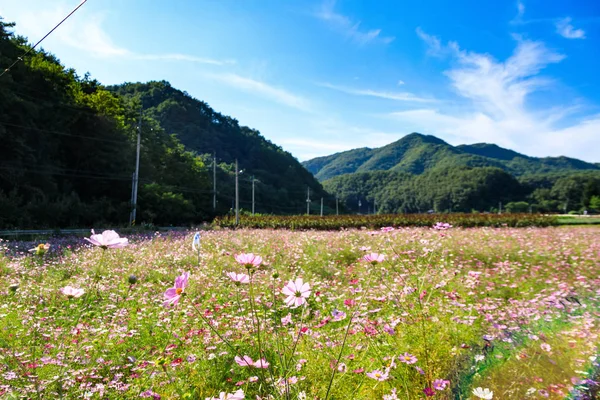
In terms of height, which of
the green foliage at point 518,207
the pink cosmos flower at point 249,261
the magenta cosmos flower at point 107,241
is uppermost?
the green foliage at point 518,207

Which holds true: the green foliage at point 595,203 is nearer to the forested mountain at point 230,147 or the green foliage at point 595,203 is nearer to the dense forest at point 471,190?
the dense forest at point 471,190

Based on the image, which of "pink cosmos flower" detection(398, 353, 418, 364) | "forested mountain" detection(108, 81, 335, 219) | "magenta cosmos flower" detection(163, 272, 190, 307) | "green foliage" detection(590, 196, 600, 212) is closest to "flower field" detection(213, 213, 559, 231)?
"pink cosmos flower" detection(398, 353, 418, 364)

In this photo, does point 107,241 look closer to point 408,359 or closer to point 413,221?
point 408,359

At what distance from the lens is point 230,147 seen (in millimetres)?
76125

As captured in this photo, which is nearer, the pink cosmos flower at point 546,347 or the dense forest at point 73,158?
the pink cosmos flower at point 546,347

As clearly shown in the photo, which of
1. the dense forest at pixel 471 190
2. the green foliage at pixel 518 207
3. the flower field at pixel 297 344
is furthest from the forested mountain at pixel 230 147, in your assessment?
the flower field at pixel 297 344

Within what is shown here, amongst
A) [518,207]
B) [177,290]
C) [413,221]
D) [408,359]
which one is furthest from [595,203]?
[177,290]

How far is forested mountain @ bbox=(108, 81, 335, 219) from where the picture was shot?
209 ft

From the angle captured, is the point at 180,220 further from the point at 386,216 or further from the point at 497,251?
the point at 497,251

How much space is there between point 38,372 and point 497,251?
25.9ft

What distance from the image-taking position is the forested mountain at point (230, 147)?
63.7m

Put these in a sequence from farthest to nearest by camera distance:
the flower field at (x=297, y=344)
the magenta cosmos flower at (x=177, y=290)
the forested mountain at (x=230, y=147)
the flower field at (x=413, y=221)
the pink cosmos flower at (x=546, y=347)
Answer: the forested mountain at (x=230, y=147)
the flower field at (x=413, y=221)
the pink cosmos flower at (x=546, y=347)
the flower field at (x=297, y=344)
the magenta cosmos flower at (x=177, y=290)

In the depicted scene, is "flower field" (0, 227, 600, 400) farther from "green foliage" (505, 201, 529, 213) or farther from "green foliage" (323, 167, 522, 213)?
"green foliage" (323, 167, 522, 213)

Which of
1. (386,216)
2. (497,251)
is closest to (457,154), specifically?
(386,216)
